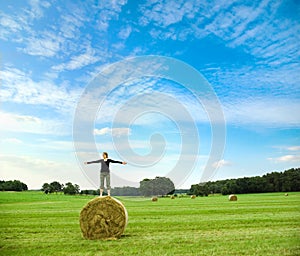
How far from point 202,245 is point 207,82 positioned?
16753 millimetres

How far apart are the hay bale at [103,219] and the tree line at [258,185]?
73.1m

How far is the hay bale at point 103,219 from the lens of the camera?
13555 millimetres

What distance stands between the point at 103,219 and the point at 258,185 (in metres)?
80.5

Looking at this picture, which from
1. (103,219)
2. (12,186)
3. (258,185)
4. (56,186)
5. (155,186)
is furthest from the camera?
(56,186)

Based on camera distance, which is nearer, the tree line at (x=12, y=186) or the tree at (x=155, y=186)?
the tree at (x=155, y=186)

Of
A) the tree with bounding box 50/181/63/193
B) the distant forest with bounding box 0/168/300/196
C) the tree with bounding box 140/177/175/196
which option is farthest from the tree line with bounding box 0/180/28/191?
the tree with bounding box 140/177/175/196

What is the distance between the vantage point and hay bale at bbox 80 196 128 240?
13.6 metres

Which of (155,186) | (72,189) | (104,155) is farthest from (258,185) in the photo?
(104,155)

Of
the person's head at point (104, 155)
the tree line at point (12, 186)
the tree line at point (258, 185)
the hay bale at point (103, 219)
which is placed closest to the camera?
the hay bale at point (103, 219)

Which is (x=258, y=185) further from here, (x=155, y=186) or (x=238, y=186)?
(x=155, y=186)

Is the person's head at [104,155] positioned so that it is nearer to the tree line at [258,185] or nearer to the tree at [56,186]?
the tree line at [258,185]

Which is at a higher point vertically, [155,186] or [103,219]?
[155,186]

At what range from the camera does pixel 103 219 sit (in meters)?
13.9

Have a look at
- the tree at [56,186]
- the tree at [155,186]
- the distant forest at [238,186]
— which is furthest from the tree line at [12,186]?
the tree at [155,186]
